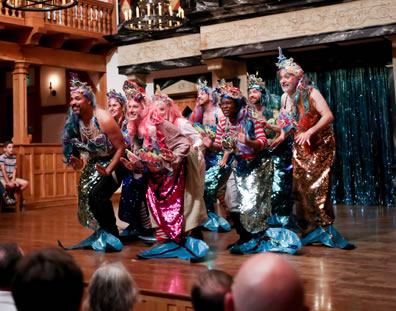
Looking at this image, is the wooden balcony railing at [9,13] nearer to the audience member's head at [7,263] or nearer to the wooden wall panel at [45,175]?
the wooden wall panel at [45,175]

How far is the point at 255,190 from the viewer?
4375 millimetres

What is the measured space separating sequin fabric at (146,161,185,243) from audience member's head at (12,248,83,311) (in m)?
2.92

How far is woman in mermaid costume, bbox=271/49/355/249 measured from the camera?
181 inches

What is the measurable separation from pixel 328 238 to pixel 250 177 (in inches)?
36.2

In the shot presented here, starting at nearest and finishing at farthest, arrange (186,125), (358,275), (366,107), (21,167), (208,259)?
(358,275), (208,259), (186,125), (366,107), (21,167)

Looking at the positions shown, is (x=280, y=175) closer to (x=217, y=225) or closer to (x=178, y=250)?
(x=217, y=225)

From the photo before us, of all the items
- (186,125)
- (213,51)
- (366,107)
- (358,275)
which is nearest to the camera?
(358,275)

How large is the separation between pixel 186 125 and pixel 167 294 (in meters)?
2.02

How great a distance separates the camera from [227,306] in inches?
43.9

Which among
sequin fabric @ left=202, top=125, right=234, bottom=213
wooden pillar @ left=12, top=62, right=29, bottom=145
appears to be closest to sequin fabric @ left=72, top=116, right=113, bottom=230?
sequin fabric @ left=202, top=125, right=234, bottom=213

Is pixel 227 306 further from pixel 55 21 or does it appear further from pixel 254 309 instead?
pixel 55 21

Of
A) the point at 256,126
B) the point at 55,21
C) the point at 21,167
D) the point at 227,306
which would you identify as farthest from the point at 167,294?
the point at 55,21

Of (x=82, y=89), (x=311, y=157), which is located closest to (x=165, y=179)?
(x=82, y=89)

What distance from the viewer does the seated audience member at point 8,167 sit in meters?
9.31
